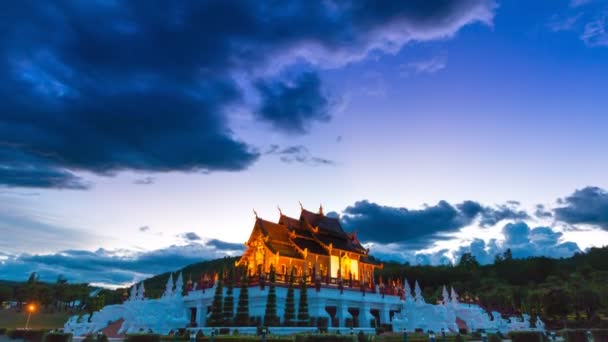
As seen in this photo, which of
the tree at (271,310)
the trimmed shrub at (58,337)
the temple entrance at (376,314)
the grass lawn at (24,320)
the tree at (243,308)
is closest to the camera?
the trimmed shrub at (58,337)

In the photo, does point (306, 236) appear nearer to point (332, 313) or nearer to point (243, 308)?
point (332, 313)

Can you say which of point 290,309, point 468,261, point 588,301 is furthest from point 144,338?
point 468,261

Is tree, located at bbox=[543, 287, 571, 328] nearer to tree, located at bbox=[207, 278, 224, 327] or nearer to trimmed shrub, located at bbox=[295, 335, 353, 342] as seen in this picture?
tree, located at bbox=[207, 278, 224, 327]

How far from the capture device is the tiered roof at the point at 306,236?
1517 inches

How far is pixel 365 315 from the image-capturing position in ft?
114

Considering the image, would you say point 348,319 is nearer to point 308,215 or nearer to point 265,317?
point 265,317

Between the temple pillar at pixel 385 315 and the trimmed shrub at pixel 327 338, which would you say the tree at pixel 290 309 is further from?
the temple pillar at pixel 385 315

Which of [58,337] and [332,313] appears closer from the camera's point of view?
[58,337]

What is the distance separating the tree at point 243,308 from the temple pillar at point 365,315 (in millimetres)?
10717

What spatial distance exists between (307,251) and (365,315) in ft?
25.7

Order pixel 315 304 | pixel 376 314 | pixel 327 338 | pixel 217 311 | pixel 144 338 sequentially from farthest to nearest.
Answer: pixel 376 314 < pixel 315 304 < pixel 217 311 < pixel 144 338 < pixel 327 338

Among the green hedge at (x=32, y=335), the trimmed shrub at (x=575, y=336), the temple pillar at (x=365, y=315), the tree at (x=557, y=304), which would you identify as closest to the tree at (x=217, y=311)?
the green hedge at (x=32, y=335)

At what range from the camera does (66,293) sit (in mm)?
82750

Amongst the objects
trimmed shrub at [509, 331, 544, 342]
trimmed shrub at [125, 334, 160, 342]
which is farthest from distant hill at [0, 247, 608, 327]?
trimmed shrub at [125, 334, 160, 342]
